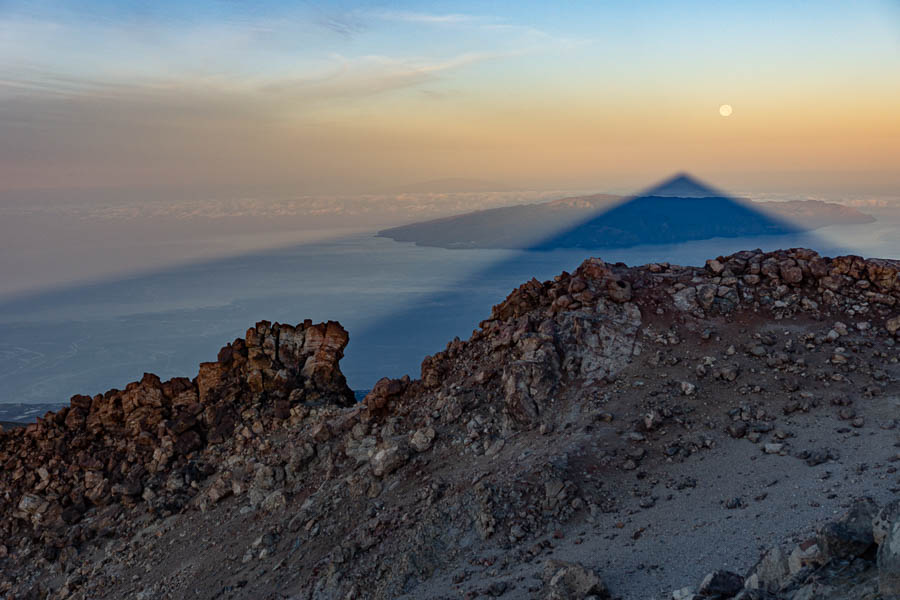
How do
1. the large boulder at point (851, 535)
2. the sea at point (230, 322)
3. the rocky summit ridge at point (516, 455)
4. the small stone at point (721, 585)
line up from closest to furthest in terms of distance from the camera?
the large boulder at point (851, 535) → the small stone at point (721, 585) → the rocky summit ridge at point (516, 455) → the sea at point (230, 322)

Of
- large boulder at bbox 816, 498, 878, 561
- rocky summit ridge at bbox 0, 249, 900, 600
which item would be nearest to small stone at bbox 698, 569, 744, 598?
rocky summit ridge at bbox 0, 249, 900, 600

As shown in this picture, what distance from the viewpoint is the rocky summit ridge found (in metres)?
12.8

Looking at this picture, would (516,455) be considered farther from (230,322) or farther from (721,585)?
(230,322)

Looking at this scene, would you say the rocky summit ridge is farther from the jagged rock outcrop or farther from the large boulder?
the large boulder

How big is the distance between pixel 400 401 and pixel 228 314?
163823 mm

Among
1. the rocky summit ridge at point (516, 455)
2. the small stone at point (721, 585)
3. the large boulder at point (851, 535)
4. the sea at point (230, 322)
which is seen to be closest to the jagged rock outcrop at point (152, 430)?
the rocky summit ridge at point (516, 455)

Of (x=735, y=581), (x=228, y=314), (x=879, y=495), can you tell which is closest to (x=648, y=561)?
(x=735, y=581)

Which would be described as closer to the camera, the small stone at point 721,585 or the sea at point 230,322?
the small stone at point 721,585

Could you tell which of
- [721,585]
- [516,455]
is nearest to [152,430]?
[516,455]

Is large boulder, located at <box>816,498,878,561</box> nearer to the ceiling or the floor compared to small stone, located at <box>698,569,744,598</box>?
nearer to the ceiling

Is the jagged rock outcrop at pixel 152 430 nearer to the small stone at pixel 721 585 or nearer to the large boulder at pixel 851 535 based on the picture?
the small stone at pixel 721 585

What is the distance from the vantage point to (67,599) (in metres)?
18.0

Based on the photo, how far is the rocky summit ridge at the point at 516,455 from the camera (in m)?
12.8

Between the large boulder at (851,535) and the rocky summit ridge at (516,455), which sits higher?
the large boulder at (851,535)
